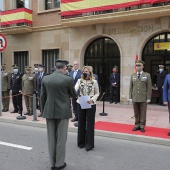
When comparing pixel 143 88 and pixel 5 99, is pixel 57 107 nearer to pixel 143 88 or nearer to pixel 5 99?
pixel 143 88

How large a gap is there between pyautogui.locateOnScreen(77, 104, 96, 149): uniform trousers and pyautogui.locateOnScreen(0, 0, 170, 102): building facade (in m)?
6.56

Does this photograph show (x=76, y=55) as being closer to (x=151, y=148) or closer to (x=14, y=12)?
(x=14, y=12)

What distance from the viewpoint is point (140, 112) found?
6613mm

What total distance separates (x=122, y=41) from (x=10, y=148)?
812 centimetres

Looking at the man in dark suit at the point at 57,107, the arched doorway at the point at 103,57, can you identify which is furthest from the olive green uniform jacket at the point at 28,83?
the man in dark suit at the point at 57,107

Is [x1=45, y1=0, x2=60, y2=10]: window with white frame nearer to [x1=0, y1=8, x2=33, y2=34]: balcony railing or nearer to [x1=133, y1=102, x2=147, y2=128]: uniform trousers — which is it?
[x1=0, y1=8, x2=33, y2=34]: balcony railing

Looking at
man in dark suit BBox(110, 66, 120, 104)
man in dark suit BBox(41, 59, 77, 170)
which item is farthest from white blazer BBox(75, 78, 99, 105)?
man in dark suit BBox(110, 66, 120, 104)

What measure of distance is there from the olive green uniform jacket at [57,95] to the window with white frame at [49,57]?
10.2 metres

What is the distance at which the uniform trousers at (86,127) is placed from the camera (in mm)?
5320

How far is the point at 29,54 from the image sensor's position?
14.9 m

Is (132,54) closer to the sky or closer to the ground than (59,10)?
closer to the ground

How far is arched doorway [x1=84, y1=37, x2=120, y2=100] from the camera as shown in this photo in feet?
41.2

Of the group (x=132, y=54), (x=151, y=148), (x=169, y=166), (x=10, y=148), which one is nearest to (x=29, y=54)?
(x=132, y=54)

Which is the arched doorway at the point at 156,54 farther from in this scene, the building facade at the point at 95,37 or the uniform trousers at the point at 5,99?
the uniform trousers at the point at 5,99
